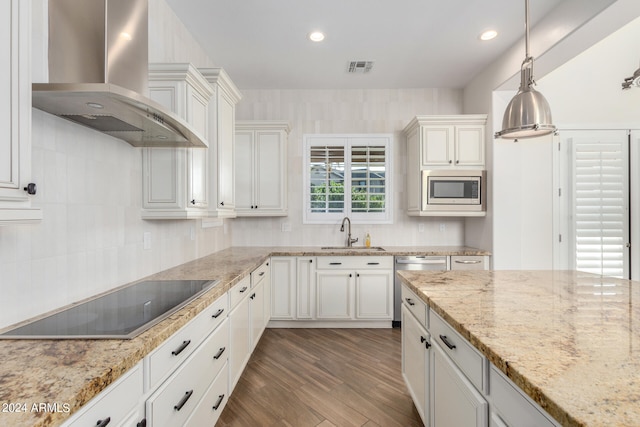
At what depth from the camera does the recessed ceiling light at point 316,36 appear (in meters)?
2.67

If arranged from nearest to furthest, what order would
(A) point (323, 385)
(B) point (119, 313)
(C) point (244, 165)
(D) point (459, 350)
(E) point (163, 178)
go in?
(D) point (459, 350)
(B) point (119, 313)
(E) point (163, 178)
(A) point (323, 385)
(C) point (244, 165)

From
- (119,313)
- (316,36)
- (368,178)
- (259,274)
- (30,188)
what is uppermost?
(316,36)

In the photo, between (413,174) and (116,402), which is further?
(413,174)

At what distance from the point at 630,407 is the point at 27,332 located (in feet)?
5.65

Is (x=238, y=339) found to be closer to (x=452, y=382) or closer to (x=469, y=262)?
(x=452, y=382)

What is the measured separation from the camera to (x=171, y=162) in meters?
1.97

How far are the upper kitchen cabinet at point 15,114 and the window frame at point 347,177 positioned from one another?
3084mm

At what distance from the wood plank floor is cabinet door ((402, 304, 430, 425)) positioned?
0.90 ft

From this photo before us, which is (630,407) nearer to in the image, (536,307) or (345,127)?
(536,307)


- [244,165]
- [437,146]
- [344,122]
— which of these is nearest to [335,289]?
[244,165]

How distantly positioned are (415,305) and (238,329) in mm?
1232

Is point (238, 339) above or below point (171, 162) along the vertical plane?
below

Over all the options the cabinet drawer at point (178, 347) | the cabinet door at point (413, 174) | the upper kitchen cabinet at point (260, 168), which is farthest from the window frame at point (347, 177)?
the cabinet drawer at point (178, 347)

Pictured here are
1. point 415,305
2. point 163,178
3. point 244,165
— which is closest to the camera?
point 415,305
